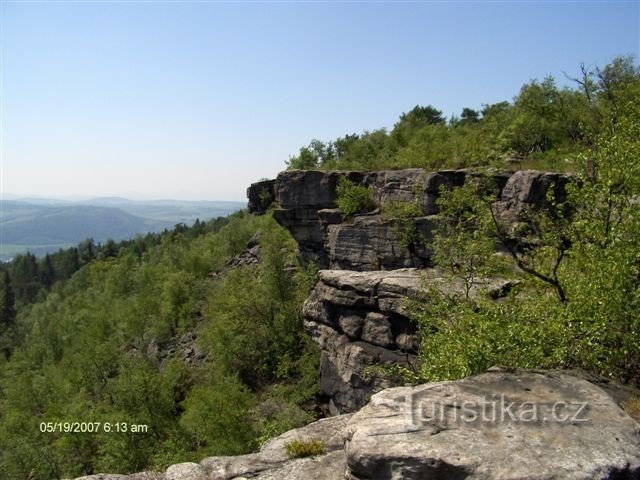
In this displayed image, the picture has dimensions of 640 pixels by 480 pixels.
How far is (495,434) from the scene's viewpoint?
8539mm

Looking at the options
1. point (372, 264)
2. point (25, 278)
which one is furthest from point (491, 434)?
point (25, 278)

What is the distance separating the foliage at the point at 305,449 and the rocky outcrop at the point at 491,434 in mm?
205

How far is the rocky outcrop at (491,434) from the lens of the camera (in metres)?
7.84

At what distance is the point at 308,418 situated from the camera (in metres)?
35.7

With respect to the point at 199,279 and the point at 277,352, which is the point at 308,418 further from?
the point at 199,279

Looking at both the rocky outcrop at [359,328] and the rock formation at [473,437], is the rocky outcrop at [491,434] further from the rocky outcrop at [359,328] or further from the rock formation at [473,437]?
the rocky outcrop at [359,328]

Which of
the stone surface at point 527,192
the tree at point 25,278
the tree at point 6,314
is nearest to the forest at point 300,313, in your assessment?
the stone surface at point 527,192

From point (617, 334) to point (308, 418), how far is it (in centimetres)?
2758

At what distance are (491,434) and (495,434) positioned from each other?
7 cm

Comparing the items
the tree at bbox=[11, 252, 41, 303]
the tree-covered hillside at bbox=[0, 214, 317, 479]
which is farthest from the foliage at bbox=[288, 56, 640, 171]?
the tree at bbox=[11, 252, 41, 303]

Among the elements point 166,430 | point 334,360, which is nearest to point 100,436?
point 166,430

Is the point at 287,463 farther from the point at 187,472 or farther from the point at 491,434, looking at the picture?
the point at 491,434

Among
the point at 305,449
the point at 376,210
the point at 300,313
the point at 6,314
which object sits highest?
the point at 376,210

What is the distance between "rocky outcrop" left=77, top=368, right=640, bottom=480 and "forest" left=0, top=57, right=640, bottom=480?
2.45 m
